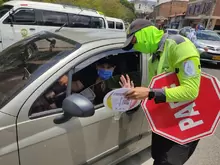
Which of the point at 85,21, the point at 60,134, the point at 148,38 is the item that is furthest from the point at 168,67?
the point at 85,21

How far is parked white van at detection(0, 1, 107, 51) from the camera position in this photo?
7.80m

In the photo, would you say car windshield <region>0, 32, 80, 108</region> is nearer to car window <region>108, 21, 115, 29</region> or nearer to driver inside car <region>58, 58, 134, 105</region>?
driver inside car <region>58, 58, 134, 105</region>

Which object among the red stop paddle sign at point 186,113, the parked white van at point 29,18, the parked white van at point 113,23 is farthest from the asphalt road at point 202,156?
the parked white van at point 113,23

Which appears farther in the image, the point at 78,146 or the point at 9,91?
the point at 78,146

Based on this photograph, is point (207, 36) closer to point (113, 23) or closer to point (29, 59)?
point (113, 23)

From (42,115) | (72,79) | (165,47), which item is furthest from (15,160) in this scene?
(165,47)

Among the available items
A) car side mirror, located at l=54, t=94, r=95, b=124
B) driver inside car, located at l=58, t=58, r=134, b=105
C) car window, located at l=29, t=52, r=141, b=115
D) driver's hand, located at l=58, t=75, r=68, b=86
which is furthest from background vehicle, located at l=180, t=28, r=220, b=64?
car side mirror, located at l=54, t=94, r=95, b=124

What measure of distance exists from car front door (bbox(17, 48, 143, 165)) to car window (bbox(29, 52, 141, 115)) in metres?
0.01

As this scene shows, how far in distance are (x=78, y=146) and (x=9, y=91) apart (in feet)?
2.17

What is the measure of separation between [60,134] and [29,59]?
2.44 ft

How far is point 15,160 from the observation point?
1492mm

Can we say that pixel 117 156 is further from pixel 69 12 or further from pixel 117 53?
pixel 69 12

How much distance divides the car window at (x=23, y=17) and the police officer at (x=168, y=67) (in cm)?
723

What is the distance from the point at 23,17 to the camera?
329 inches
